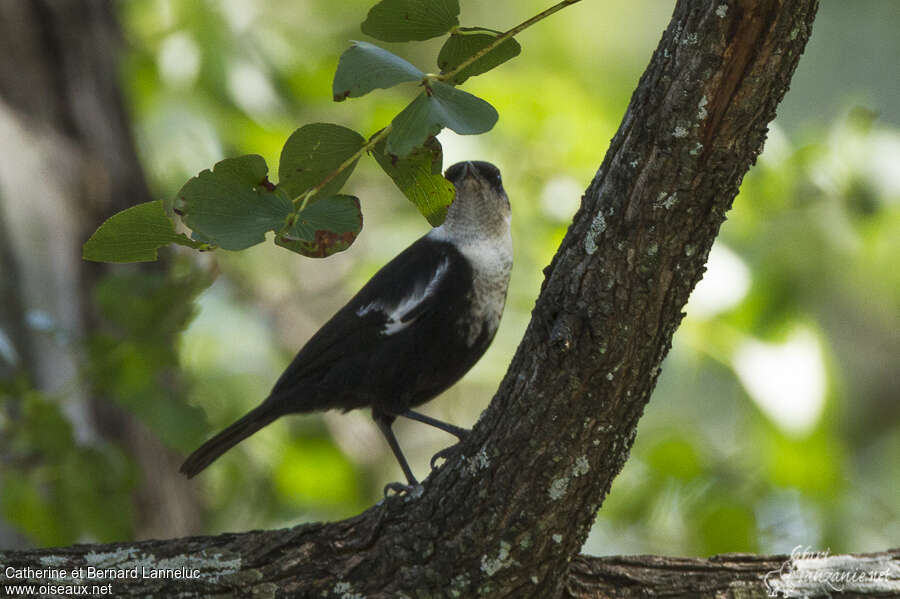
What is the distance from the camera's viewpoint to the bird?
334cm

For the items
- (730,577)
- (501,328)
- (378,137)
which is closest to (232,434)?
(730,577)

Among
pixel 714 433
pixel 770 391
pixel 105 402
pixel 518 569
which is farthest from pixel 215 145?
pixel 714 433

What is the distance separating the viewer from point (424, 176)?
1928 mm

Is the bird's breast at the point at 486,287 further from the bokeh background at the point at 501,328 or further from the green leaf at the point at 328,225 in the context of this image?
the green leaf at the point at 328,225

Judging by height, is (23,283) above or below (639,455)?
above

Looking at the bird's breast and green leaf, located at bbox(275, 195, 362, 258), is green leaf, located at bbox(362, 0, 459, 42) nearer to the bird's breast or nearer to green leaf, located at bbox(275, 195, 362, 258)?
green leaf, located at bbox(275, 195, 362, 258)

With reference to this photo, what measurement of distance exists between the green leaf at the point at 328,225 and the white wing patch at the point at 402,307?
5.00 ft

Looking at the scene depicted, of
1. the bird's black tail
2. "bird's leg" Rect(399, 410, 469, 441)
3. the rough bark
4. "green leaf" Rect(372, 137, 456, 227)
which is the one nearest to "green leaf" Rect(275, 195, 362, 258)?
"green leaf" Rect(372, 137, 456, 227)

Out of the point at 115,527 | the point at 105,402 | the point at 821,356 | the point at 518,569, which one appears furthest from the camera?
the point at 105,402

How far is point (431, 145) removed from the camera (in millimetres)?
1877

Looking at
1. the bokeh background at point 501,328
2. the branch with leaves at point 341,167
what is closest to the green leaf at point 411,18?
the branch with leaves at point 341,167

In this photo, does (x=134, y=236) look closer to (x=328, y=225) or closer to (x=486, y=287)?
(x=328, y=225)

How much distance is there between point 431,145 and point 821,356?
9.43ft

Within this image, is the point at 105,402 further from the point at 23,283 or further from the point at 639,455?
the point at 639,455
